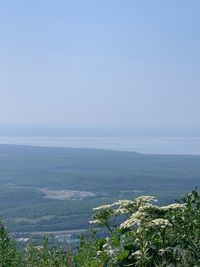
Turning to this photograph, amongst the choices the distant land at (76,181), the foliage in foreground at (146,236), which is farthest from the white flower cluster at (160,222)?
the distant land at (76,181)

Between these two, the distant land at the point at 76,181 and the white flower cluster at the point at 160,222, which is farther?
the distant land at the point at 76,181

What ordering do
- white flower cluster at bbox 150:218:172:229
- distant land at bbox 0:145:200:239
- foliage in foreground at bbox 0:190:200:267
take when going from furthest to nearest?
distant land at bbox 0:145:200:239 → foliage in foreground at bbox 0:190:200:267 → white flower cluster at bbox 150:218:172:229

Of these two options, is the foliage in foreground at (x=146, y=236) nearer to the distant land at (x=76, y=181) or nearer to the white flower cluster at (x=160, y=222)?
the white flower cluster at (x=160, y=222)

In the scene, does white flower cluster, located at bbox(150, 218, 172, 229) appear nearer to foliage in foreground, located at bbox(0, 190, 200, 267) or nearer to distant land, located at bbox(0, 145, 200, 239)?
foliage in foreground, located at bbox(0, 190, 200, 267)

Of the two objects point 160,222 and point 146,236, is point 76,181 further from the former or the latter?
point 160,222

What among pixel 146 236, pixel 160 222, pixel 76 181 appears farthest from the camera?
pixel 76 181

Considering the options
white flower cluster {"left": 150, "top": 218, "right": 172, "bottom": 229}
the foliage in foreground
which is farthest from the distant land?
white flower cluster {"left": 150, "top": 218, "right": 172, "bottom": 229}

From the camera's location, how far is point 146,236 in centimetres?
490

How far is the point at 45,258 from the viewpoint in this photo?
612cm

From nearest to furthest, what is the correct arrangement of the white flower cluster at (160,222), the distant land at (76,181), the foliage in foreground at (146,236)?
1. the white flower cluster at (160,222)
2. the foliage in foreground at (146,236)
3. the distant land at (76,181)

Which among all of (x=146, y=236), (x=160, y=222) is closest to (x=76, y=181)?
(x=146, y=236)

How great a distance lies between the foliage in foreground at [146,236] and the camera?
473 centimetres

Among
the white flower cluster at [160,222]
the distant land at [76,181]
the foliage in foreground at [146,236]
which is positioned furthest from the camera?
the distant land at [76,181]

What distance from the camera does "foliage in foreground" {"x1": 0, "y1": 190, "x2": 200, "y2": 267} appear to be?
15.5 ft
